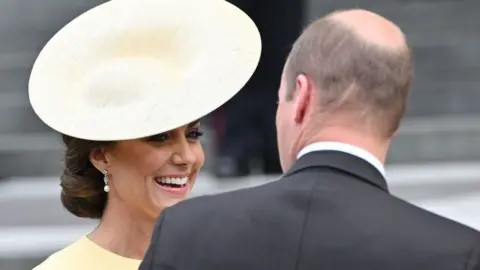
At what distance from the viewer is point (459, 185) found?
20.4 feet

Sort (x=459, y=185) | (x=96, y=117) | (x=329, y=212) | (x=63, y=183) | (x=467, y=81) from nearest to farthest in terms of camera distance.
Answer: (x=329, y=212) < (x=96, y=117) < (x=63, y=183) < (x=459, y=185) < (x=467, y=81)

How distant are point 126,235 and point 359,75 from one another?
2.64ft

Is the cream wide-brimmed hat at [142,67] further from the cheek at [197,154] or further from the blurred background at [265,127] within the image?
the blurred background at [265,127]

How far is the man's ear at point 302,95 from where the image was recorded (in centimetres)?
176

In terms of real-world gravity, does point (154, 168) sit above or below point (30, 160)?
above

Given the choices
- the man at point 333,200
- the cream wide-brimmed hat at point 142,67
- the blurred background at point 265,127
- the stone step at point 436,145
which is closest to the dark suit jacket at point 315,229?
the man at point 333,200

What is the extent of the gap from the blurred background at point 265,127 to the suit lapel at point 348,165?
3269 mm

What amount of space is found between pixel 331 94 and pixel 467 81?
A: 6025mm

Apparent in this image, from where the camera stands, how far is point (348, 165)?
176cm

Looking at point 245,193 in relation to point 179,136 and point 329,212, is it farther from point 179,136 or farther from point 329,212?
point 179,136

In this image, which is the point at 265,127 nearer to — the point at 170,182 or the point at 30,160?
the point at 30,160

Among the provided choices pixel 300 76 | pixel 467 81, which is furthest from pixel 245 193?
pixel 467 81

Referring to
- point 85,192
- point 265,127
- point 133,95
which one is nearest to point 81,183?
point 85,192

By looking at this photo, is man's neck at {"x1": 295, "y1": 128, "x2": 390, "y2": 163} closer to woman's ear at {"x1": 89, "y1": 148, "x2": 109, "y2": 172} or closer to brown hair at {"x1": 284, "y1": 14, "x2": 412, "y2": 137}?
brown hair at {"x1": 284, "y1": 14, "x2": 412, "y2": 137}
